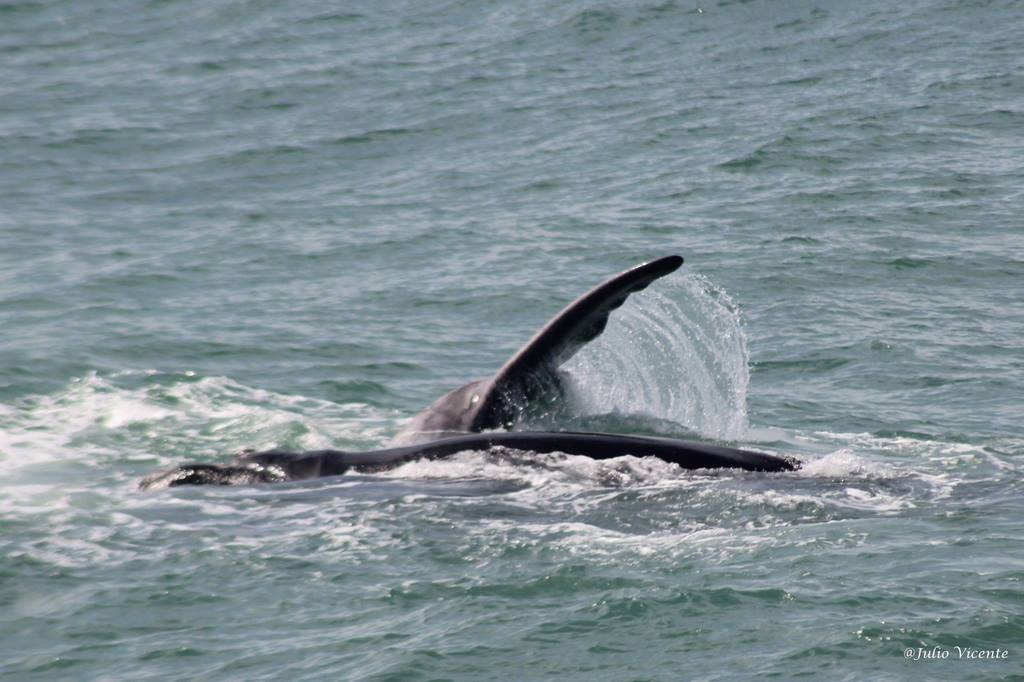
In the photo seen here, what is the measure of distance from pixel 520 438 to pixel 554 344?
690 millimetres

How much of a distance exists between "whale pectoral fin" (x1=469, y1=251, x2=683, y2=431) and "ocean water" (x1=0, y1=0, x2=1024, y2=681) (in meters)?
0.56

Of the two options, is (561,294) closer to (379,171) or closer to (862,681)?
(379,171)

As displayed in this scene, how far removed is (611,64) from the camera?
28578 mm

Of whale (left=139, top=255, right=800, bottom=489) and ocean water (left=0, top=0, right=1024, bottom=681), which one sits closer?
ocean water (left=0, top=0, right=1024, bottom=681)

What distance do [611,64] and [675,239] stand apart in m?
9.31

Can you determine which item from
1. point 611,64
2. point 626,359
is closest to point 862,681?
point 626,359

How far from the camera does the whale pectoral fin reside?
11.2m

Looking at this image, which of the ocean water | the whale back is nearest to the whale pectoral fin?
the whale back

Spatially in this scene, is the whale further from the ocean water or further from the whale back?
the ocean water

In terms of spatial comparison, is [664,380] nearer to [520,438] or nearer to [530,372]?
[530,372]
